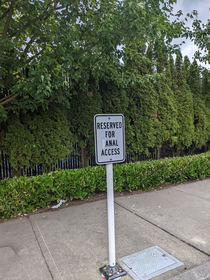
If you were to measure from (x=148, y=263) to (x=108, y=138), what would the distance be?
156 centimetres

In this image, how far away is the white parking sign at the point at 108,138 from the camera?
2.23 meters

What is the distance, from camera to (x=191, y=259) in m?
2.59

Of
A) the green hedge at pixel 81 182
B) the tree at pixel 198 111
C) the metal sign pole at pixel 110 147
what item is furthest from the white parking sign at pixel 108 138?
the tree at pixel 198 111

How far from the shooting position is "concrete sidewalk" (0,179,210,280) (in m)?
2.41

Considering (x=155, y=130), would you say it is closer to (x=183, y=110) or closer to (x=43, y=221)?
(x=183, y=110)

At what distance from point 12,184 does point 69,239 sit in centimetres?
157

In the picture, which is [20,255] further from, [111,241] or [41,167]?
[41,167]

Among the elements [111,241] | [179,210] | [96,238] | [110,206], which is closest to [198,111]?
[179,210]

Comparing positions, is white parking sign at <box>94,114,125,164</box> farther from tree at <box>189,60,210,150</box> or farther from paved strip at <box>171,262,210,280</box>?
tree at <box>189,60,210,150</box>

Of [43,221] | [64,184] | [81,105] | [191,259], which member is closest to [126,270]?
[191,259]

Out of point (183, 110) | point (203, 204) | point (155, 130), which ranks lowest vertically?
point (203, 204)

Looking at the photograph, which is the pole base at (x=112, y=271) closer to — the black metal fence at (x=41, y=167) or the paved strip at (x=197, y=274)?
the paved strip at (x=197, y=274)

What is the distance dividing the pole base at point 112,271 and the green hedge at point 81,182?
Answer: 81.5 inches

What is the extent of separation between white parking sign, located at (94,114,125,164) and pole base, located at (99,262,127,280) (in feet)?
3.91
